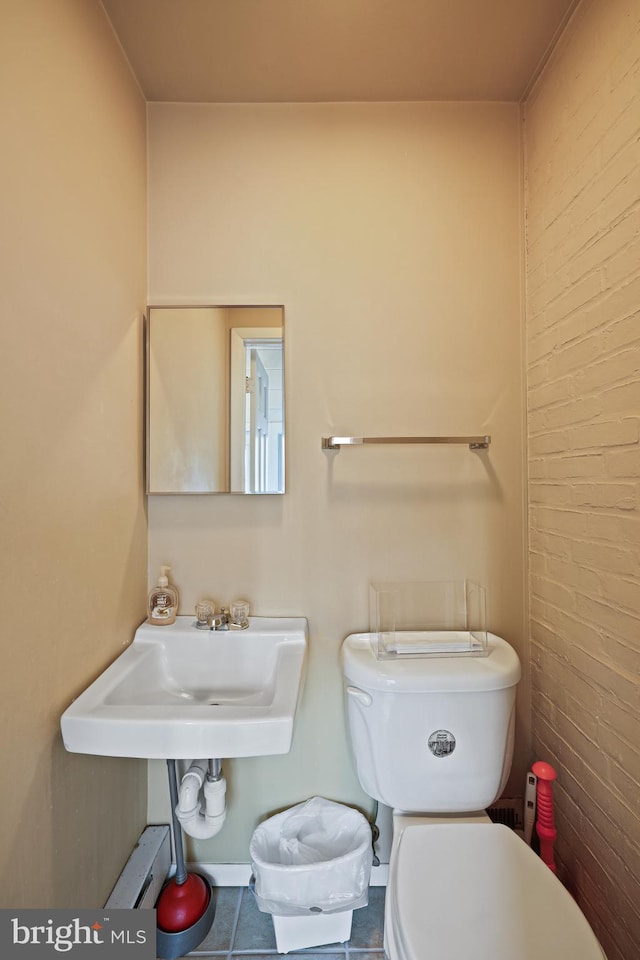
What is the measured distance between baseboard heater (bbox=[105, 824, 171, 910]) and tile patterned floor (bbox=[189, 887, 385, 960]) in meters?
0.18

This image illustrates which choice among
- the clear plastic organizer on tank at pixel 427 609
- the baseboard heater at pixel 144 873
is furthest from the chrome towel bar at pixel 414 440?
the baseboard heater at pixel 144 873

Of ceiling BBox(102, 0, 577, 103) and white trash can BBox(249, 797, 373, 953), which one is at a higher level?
ceiling BBox(102, 0, 577, 103)

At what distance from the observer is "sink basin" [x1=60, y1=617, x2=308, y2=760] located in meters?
0.84

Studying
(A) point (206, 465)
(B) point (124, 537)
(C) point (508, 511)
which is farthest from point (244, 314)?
(C) point (508, 511)

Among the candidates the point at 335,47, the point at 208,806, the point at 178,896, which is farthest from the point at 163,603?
the point at 335,47

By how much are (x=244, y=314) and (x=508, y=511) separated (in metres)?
1.01

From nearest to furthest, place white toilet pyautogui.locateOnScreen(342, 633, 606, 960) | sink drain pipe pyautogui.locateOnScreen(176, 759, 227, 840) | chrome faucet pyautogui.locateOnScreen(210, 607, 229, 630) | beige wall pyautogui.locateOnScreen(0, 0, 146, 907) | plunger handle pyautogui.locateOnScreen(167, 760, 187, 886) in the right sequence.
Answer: beige wall pyautogui.locateOnScreen(0, 0, 146, 907) < white toilet pyautogui.locateOnScreen(342, 633, 606, 960) < sink drain pipe pyautogui.locateOnScreen(176, 759, 227, 840) < plunger handle pyautogui.locateOnScreen(167, 760, 187, 886) < chrome faucet pyautogui.locateOnScreen(210, 607, 229, 630)

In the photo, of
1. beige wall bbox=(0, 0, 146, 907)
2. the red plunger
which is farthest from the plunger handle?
beige wall bbox=(0, 0, 146, 907)

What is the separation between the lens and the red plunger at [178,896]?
1138 millimetres

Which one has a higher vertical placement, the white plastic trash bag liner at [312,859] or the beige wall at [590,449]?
the beige wall at [590,449]

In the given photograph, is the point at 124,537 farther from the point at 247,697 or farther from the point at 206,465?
the point at 247,697

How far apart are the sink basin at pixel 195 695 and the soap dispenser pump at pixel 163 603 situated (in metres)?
0.02

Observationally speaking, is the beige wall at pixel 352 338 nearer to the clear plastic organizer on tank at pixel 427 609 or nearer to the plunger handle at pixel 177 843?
the clear plastic organizer on tank at pixel 427 609

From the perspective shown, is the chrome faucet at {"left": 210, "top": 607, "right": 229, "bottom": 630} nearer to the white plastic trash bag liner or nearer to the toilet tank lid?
the toilet tank lid
